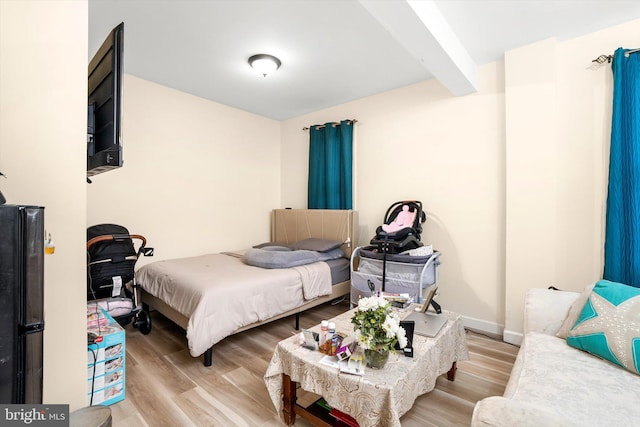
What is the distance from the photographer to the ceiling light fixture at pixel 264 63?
8.94 feet

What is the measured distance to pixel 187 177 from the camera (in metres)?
3.70

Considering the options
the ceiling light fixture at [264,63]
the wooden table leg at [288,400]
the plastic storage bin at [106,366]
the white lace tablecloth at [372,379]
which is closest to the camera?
the white lace tablecloth at [372,379]

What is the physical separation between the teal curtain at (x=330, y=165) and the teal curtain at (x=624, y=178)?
2.45 metres

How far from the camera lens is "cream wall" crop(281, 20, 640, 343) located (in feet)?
7.90

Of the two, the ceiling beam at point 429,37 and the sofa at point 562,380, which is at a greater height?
the ceiling beam at point 429,37

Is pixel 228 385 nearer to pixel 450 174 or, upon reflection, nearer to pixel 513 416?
pixel 513 416

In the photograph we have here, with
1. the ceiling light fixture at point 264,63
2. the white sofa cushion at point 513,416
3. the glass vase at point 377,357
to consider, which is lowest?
the glass vase at point 377,357

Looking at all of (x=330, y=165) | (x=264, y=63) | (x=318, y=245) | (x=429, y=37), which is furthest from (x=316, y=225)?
(x=429, y=37)

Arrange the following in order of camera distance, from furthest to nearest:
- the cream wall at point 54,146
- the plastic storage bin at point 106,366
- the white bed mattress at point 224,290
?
the white bed mattress at point 224,290, the plastic storage bin at point 106,366, the cream wall at point 54,146

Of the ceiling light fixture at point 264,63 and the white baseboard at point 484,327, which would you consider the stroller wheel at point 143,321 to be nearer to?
the ceiling light fixture at point 264,63

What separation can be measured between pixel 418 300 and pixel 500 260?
967 millimetres

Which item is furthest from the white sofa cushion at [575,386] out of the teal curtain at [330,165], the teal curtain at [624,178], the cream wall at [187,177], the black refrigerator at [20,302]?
the cream wall at [187,177]

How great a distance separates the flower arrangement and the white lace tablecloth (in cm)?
14

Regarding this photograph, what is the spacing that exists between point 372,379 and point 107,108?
62.5 inches
